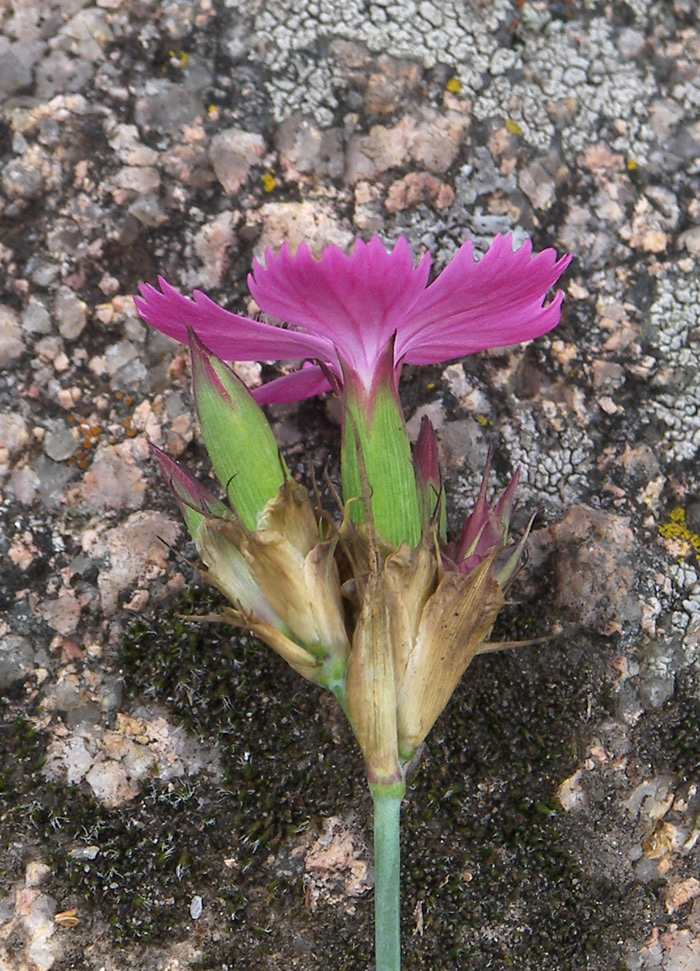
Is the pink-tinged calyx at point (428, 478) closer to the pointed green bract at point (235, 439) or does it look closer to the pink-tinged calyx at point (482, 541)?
the pink-tinged calyx at point (482, 541)

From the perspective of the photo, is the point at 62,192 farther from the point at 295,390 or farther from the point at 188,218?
the point at 295,390

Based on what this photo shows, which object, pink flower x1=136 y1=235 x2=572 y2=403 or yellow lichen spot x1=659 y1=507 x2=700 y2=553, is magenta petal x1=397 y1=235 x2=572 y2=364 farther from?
yellow lichen spot x1=659 y1=507 x2=700 y2=553

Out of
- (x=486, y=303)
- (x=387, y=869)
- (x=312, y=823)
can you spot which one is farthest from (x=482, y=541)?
(x=312, y=823)

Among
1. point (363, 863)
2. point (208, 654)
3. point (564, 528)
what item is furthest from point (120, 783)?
point (564, 528)

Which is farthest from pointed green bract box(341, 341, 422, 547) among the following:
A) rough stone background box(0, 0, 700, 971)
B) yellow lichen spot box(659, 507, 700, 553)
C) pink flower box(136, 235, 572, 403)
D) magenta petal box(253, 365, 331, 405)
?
yellow lichen spot box(659, 507, 700, 553)

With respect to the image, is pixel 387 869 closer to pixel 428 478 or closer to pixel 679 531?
pixel 428 478
